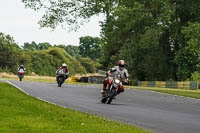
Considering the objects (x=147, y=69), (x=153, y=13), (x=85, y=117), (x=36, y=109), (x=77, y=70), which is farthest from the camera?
(x=77, y=70)

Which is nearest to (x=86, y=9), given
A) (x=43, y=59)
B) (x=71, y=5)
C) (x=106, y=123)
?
(x=71, y=5)

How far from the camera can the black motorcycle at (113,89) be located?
18438 mm

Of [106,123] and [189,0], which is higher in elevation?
[189,0]

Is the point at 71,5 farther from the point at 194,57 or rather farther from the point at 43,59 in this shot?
the point at 43,59

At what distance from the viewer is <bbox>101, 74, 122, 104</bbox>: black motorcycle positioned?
18438mm

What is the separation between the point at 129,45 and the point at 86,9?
631 centimetres

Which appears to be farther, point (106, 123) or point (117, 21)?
point (117, 21)

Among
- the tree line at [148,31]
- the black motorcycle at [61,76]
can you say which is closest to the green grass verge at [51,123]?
the black motorcycle at [61,76]

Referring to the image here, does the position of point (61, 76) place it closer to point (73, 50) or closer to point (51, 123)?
point (51, 123)

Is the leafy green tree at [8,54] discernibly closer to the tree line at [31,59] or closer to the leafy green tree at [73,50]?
the tree line at [31,59]

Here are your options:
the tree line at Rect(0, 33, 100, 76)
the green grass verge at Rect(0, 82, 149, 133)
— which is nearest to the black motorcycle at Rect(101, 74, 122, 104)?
the green grass verge at Rect(0, 82, 149, 133)

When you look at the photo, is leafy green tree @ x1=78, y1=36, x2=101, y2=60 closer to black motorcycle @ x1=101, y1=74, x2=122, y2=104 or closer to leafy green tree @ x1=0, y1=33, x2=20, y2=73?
leafy green tree @ x1=0, y1=33, x2=20, y2=73

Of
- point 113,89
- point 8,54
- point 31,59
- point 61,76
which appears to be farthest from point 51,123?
point 31,59

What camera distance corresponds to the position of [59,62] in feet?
296
